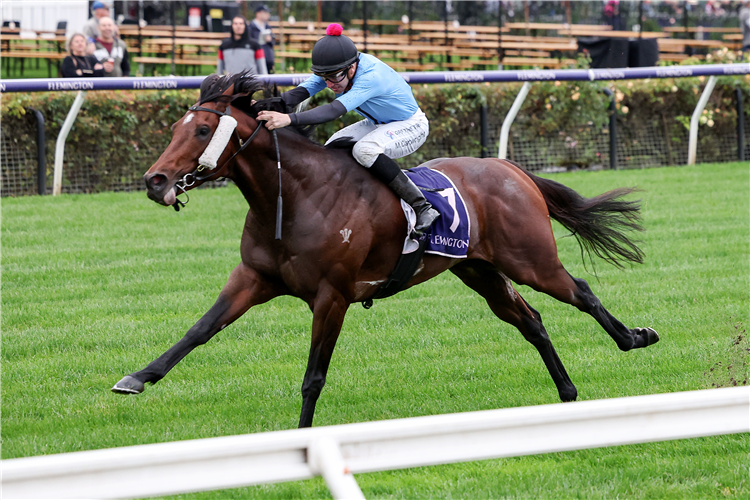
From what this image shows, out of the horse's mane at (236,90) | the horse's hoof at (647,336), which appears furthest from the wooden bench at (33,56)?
the horse's hoof at (647,336)

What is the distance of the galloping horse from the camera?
427cm

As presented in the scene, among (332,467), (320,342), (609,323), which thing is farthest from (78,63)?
(332,467)

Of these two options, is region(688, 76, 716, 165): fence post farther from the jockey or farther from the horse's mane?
the horse's mane

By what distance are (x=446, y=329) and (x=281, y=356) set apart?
1.28 meters

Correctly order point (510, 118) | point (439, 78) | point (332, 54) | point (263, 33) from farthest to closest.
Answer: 1. point (263, 33)
2. point (510, 118)
3. point (439, 78)
4. point (332, 54)

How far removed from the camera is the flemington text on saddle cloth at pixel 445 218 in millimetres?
4836

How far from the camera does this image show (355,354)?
19.1 feet

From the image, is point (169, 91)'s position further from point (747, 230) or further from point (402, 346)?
point (747, 230)

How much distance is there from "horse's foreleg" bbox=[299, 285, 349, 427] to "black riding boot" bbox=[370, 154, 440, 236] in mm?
626

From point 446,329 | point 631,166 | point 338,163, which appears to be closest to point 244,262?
point 338,163

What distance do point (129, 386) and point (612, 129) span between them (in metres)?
10.0

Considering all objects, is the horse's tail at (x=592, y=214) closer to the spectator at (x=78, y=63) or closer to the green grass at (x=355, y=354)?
the green grass at (x=355, y=354)

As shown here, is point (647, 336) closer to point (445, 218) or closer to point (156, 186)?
point (445, 218)

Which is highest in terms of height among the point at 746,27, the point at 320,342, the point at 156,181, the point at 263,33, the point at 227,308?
the point at 746,27
